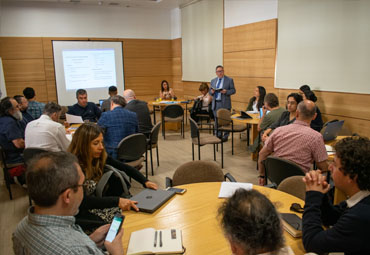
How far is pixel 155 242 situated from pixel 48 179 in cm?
72

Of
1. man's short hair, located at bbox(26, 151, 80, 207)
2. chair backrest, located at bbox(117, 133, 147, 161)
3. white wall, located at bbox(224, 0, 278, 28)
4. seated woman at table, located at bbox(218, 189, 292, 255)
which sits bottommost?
chair backrest, located at bbox(117, 133, 147, 161)

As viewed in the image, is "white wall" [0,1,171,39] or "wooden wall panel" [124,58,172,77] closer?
"white wall" [0,1,171,39]

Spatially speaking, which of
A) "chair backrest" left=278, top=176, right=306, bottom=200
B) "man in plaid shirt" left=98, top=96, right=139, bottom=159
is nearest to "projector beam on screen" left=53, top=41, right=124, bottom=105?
"man in plaid shirt" left=98, top=96, right=139, bottom=159

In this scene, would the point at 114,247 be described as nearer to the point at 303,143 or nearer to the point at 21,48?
the point at 303,143

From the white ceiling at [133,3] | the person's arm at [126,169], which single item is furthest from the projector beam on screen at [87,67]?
the person's arm at [126,169]

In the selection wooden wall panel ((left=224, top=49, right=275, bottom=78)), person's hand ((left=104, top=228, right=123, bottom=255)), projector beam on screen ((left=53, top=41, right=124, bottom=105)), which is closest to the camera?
person's hand ((left=104, top=228, right=123, bottom=255))

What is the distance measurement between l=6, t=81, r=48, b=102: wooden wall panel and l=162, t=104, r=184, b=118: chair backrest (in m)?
4.34

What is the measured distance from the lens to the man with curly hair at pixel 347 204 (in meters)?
1.33

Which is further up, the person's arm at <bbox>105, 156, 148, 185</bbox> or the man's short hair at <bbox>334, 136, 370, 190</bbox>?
the man's short hair at <bbox>334, 136, 370, 190</bbox>

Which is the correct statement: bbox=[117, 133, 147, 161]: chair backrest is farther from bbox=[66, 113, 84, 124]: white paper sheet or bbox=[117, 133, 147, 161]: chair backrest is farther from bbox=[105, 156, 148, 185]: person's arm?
bbox=[66, 113, 84, 124]: white paper sheet

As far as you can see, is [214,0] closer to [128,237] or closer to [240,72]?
[240,72]

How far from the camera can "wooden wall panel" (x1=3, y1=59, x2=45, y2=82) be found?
8.46 metres

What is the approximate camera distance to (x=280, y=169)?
9.16 feet

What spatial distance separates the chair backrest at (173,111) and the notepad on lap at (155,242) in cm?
A: 536
